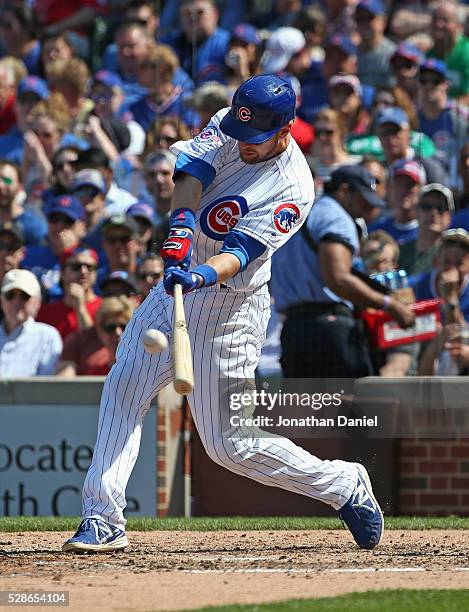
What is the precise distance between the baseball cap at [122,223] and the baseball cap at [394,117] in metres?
2.02

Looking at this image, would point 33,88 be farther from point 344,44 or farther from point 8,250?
point 344,44

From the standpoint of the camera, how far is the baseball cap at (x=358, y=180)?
852 centimetres

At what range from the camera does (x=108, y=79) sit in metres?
11.7

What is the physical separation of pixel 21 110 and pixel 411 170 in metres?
3.92

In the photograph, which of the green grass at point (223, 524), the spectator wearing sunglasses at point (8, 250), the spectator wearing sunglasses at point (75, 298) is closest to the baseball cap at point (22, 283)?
the spectator wearing sunglasses at point (75, 298)

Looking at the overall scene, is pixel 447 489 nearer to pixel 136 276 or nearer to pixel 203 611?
pixel 136 276

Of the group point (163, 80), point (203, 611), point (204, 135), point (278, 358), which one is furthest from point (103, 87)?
point (203, 611)

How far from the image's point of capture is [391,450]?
827 cm

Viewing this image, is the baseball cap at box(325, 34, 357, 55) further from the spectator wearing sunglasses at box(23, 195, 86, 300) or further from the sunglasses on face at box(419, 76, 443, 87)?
the spectator wearing sunglasses at box(23, 195, 86, 300)

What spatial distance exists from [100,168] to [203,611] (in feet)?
21.4

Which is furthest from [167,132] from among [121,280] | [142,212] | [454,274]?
[454,274]

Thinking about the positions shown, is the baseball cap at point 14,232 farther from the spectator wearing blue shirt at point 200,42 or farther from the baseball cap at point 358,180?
the baseball cap at point 358,180

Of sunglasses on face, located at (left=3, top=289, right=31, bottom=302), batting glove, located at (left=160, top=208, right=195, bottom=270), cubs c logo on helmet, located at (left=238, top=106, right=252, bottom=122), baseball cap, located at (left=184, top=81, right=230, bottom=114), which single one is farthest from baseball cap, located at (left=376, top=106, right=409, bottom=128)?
batting glove, located at (left=160, top=208, right=195, bottom=270)

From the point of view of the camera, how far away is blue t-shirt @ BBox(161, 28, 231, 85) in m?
11.3
